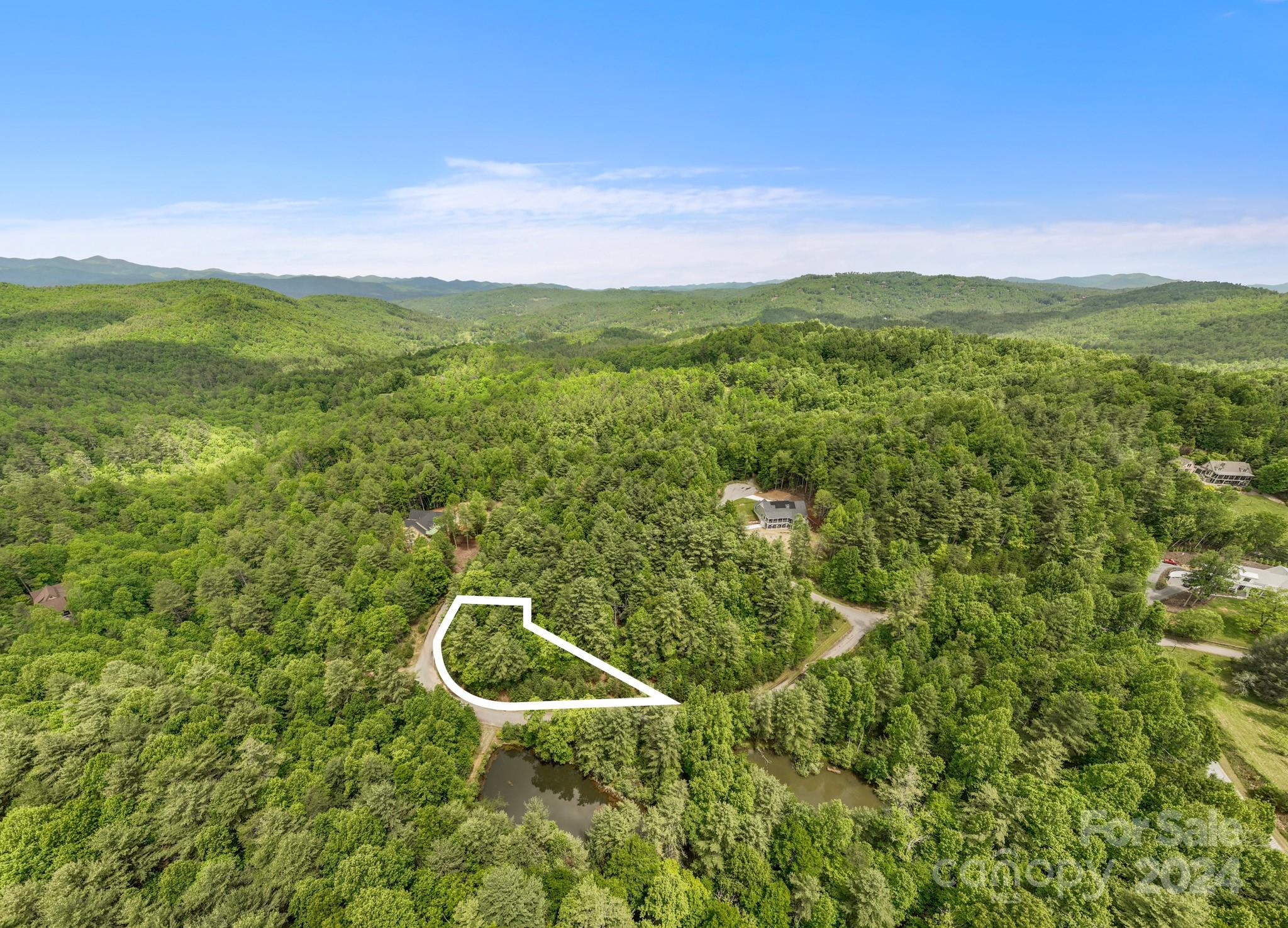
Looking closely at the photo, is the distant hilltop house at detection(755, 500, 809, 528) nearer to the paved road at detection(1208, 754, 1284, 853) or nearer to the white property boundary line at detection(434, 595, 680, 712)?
the white property boundary line at detection(434, 595, 680, 712)

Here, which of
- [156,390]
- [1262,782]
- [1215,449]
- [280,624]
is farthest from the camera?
[156,390]

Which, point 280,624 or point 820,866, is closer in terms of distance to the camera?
point 820,866

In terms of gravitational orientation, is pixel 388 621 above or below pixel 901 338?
below

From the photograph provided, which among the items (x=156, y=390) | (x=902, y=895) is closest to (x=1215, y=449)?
(x=902, y=895)

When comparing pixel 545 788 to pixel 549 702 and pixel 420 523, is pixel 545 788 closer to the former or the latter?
pixel 549 702

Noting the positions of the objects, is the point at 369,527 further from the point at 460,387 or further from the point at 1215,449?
the point at 1215,449

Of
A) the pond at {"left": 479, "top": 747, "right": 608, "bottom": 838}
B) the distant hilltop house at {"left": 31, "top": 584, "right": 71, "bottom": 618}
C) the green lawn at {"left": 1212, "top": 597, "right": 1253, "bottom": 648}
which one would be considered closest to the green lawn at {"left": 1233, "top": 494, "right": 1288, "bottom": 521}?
the green lawn at {"left": 1212, "top": 597, "right": 1253, "bottom": 648}

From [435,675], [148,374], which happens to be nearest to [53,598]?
[435,675]
